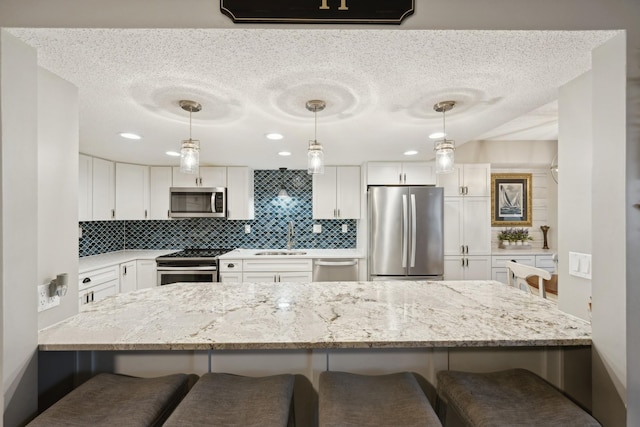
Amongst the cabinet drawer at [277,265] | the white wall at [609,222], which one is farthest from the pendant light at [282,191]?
the white wall at [609,222]

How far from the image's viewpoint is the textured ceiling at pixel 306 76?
44.4 inches

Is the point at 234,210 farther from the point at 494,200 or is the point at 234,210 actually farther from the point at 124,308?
the point at 494,200

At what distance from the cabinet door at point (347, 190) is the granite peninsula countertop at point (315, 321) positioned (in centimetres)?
220

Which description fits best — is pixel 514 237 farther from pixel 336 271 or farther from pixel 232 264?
pixel 232 264

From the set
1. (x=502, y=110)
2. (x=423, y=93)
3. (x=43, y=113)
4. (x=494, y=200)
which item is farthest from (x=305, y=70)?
(x=494, y=200)

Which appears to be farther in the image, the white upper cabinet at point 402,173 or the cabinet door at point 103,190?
the white upper cabinet at point 402,173

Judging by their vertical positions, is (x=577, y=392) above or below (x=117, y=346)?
below

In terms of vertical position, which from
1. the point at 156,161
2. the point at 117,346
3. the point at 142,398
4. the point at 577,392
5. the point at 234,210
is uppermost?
the point at 156,161

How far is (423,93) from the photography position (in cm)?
164

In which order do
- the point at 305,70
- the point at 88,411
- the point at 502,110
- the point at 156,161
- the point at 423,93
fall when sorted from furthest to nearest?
the point at 156,161, the point at 502,110, the point at 423,93, the point at 305,70, the point at 88,411

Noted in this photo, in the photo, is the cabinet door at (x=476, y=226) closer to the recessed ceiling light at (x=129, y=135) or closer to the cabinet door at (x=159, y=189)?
the recessed ceiling light at (x=129, y=135)

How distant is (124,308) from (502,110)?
248 centimetres

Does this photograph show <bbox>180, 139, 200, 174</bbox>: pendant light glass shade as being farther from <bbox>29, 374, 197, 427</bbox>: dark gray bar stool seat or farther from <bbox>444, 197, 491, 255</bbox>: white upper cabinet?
<bbox>444, 197, 491, 255</bbox>: white upper cabinet

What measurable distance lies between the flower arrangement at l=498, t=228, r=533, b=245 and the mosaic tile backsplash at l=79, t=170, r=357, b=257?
2048mm
